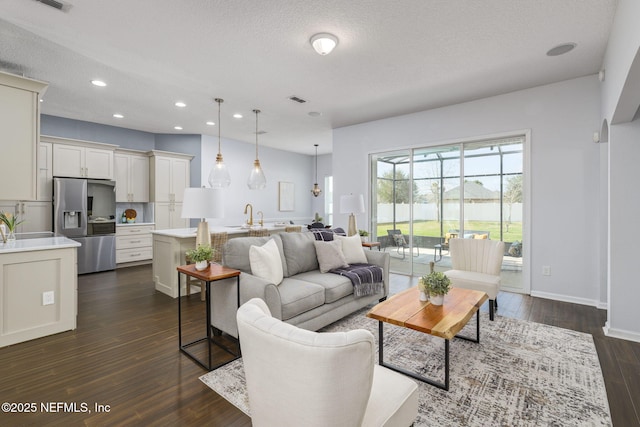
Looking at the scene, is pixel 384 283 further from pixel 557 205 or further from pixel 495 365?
pixel 557 205

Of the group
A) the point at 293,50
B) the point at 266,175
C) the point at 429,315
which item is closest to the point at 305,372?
the point at 429,315

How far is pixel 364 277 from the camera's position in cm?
337

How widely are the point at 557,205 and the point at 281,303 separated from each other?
3894 millimetres

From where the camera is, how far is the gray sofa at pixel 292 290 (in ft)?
8.34

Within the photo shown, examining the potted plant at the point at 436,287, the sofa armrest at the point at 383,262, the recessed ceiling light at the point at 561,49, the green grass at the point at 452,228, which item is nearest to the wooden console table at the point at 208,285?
the potted plant at the point at 436,287

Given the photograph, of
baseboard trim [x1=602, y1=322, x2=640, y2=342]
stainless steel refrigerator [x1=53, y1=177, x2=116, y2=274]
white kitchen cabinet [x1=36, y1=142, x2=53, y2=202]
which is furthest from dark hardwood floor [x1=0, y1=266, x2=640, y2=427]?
white kitchen cabinet [x1=36, y1=142, x2=53, y2=202]

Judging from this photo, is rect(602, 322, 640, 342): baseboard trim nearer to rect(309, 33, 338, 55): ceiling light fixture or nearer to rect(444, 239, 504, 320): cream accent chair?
rect(444, 239, 504, 320): cream accent chair

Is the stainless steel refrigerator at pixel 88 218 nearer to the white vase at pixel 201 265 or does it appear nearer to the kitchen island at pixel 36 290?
the kitchen island at pixel 36 290

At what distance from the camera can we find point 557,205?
13.1 feet

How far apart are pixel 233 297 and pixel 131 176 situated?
5.13 metres

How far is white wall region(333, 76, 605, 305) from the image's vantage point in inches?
149

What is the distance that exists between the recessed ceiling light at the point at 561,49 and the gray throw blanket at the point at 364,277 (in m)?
2.99

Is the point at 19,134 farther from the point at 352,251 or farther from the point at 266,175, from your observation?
the point at 266,175

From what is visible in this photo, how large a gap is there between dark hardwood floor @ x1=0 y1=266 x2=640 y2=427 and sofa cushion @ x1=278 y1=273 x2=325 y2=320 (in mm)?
704
